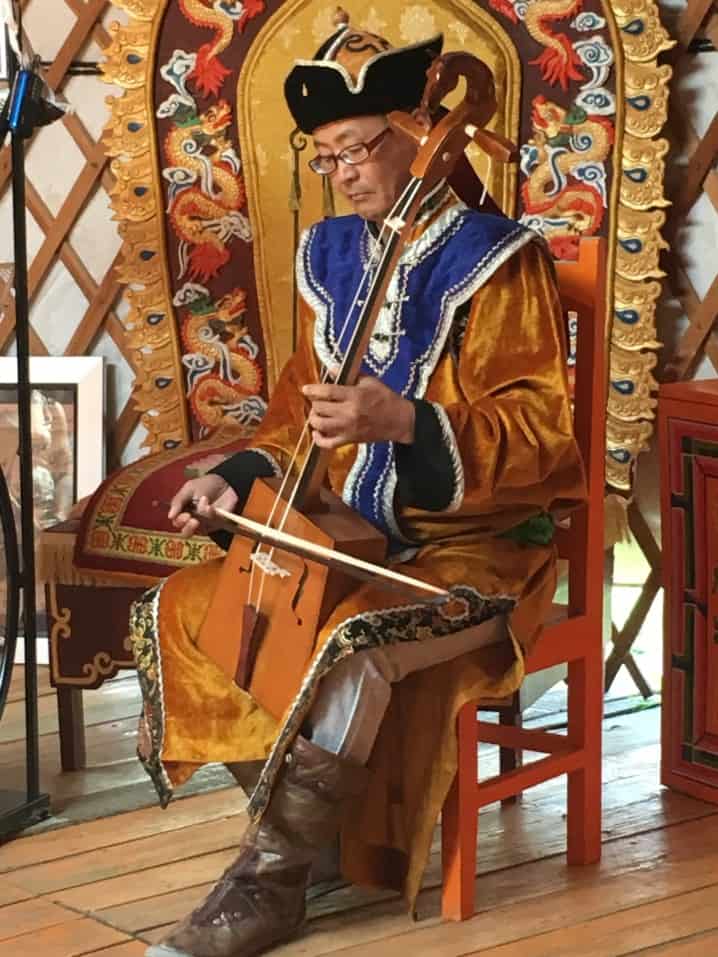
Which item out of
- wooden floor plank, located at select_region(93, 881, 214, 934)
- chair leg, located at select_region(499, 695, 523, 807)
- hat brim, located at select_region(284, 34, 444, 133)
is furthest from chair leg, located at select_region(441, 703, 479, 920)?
hat brim, located at select_region(284, 34, 444, 133)

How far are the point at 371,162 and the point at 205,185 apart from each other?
0.99 metres

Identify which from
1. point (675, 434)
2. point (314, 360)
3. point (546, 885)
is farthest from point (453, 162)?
point (546, 885)

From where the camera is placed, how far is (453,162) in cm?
193

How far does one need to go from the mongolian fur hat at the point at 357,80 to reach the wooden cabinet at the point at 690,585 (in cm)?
68

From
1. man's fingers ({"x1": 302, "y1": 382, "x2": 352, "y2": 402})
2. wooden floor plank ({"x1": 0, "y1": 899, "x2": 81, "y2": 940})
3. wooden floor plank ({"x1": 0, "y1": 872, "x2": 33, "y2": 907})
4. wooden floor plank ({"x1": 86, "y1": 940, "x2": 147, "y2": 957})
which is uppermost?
man's fingers ({"x1": 302, "y1": 382, "x2": 352, "y2": 402})

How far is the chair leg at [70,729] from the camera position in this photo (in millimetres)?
2631

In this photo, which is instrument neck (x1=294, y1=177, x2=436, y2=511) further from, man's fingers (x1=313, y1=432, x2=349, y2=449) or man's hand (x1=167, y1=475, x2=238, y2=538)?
man's hand (x1=167, y1=475, x2=238, y2=538)

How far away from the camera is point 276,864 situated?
1929 millimetres

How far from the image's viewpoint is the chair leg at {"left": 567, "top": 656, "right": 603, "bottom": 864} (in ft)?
7.32

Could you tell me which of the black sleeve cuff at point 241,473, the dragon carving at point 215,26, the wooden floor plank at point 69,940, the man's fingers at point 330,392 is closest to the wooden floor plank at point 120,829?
the wooden floor plank at point 69,940

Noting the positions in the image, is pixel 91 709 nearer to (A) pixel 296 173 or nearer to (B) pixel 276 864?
(A) pixel 296 173

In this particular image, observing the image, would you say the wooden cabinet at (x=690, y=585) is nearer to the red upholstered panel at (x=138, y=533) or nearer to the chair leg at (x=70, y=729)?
the red upholstered panel at (x=138, y=533)

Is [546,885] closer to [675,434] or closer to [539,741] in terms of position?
[539,741]

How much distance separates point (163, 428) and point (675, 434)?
0.96 metres
